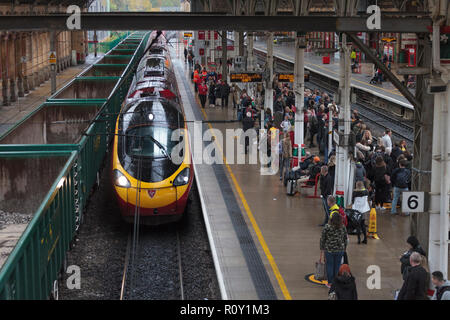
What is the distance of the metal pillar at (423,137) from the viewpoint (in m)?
12.5

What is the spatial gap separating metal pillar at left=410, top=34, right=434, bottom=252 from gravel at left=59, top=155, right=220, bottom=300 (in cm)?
392

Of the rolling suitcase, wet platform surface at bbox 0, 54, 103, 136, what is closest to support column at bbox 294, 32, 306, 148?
the rolling suitcase

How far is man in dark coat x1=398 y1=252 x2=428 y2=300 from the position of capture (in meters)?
10.6

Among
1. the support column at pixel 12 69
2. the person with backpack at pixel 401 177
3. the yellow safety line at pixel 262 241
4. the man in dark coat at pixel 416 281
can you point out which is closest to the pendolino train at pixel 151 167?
the yellow safety line at pixel 262 241

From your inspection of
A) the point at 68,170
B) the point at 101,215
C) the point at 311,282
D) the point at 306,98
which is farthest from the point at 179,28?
the point at 306,98

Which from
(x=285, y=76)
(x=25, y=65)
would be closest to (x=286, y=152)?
(x=285, y=76)

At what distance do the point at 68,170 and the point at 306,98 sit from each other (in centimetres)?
1999

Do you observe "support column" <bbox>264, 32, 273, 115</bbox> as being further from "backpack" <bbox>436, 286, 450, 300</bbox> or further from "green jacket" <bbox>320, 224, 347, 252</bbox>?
"backpack" <bbox>436, 286, 450, 300</bbox>

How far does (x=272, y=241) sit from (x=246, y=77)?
12.8 meters

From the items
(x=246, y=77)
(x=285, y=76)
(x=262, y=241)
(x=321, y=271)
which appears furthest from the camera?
(x=246, y=77)

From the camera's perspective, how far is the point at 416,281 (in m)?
10.6

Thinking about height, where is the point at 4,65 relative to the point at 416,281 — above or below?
above

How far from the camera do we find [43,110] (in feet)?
73.4

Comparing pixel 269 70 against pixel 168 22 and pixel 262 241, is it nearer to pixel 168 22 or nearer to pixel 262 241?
pixel 262 241
